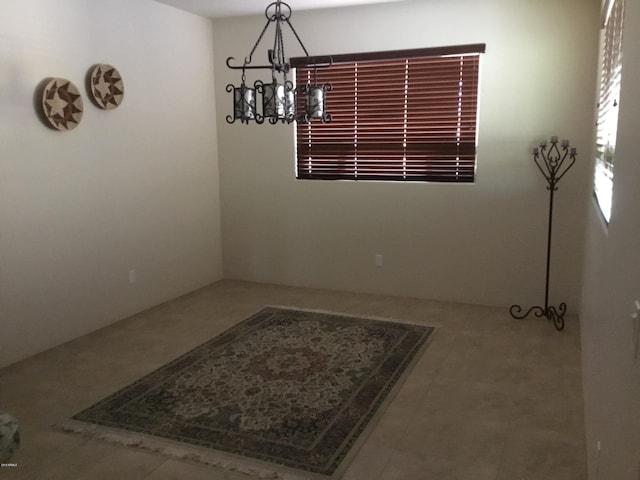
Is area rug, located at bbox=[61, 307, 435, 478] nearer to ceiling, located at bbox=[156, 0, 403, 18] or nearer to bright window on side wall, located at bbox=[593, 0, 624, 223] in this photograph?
bright window on side wall, located at bbox=[593, 0, 624, 223]

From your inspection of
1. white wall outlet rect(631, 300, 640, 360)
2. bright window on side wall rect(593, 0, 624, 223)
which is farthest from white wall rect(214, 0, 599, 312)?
white wall outlet rect(631, 300, 640, 360)

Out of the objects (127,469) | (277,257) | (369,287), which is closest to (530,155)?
(369,287)

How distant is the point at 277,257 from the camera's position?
5902 mm

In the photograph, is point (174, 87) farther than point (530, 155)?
Yes

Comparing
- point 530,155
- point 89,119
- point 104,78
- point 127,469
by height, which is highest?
point 104,78

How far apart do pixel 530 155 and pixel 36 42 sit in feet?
12.8

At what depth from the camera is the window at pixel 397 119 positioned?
16.3ft

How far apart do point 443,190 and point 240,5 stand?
2.47m

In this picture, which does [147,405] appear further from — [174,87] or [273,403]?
[174,87]

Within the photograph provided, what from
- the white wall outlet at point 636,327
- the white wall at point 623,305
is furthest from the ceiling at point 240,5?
the white wall outlet at point 636,327

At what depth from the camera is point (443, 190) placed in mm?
5113

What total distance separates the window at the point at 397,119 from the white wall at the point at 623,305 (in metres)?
3.06

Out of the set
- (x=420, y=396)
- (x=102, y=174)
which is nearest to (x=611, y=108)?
(x=420, y=396)

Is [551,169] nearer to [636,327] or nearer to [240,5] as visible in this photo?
[240,5]
